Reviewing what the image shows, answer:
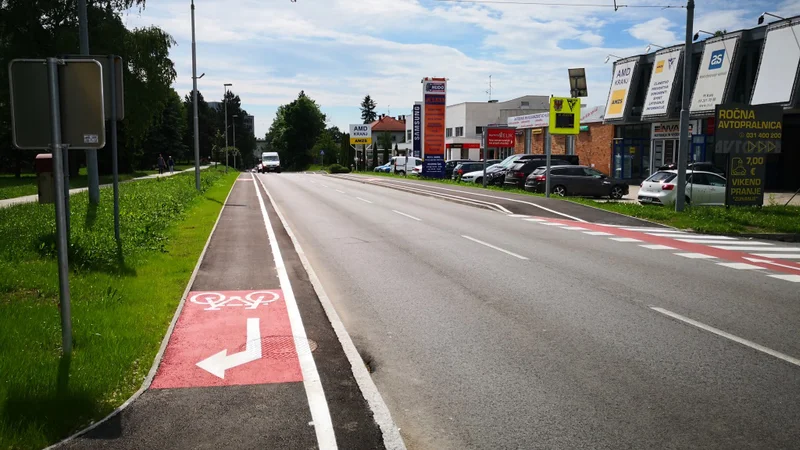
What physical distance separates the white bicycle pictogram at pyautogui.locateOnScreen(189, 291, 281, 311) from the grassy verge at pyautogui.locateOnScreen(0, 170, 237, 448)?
14.6 inches

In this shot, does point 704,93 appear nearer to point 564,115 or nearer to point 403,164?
point 564,115

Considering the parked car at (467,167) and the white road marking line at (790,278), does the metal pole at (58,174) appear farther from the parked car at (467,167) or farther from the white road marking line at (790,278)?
the parked car at (467,167)

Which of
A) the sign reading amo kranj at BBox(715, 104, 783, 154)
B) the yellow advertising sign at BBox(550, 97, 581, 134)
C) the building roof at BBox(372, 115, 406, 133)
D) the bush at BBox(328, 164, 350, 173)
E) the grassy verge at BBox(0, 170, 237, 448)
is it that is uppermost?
the building roof at BBox(372, 115, 406, 133)

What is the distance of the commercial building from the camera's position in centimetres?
3139

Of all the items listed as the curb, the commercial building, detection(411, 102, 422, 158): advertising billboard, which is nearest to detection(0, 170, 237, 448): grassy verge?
the curb

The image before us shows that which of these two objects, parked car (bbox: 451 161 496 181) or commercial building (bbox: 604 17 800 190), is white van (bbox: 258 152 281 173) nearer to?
parked car (bbox: 451 161 496 181)

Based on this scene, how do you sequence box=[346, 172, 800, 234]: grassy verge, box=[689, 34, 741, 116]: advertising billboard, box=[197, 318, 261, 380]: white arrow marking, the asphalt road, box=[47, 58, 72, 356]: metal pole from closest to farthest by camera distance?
the asphalt road, box=[47, 58, 72, 356]: metal pole, box=[197, 318, 261, 380]: white arrow marking, box=[346, 172, 800, 234]: grassy verge, box=[689, 34, 741, 116]: advertising billboard

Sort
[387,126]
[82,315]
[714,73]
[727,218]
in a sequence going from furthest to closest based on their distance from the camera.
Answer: [387,126] → [714,73] → [727,218] → [82,315]

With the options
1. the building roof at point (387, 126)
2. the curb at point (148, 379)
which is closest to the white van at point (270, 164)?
the building roof at point (387, 126)

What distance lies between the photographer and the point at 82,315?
23.7ft

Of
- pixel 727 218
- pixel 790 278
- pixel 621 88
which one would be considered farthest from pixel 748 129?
pixel 621 88

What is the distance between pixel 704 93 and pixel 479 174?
14598 millimetres

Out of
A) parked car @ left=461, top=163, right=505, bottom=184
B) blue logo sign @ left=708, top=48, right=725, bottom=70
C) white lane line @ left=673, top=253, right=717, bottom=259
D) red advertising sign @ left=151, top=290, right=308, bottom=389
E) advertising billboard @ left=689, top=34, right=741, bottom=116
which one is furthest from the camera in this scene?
parked car @ left=461, top=163, right=505, bottom=184

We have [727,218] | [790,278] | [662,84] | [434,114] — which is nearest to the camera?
[790,278]
